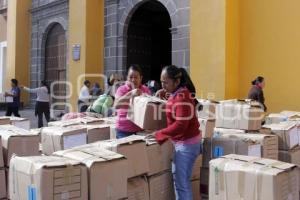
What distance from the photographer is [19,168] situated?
10.2 feet

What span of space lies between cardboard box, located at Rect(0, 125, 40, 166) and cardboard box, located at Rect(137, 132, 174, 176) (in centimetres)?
107

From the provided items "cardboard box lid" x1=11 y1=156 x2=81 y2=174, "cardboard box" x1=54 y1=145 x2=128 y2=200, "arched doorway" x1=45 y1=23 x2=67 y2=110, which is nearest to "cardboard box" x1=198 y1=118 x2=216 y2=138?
"cardboard box" x1=54 y1=145 x2=128 y2=200

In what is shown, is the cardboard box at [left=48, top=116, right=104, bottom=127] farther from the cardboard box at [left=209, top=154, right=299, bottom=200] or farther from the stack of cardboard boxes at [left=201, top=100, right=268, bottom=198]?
the cardboard box at [left=209, top=154, right=299, bottom=200]

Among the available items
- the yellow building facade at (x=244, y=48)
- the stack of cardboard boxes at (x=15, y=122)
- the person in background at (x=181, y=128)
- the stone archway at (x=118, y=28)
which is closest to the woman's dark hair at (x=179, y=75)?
the person in background at (x=181, y=128)

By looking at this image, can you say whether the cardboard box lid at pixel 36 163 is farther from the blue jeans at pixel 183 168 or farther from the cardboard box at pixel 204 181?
the cardboard box at pixel 204 181

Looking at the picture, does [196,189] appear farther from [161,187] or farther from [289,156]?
[289,156]

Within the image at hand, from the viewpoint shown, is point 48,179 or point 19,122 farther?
point 19,122

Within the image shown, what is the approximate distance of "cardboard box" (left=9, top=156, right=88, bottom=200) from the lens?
9.65ft

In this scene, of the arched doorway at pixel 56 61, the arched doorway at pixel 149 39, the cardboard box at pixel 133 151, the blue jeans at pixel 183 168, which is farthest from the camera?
the arched doorway at pixel 56 61

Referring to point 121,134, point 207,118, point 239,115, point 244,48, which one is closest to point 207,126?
point 207,118

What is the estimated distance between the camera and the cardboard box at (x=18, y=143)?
401cm

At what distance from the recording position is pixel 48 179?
2943 mm

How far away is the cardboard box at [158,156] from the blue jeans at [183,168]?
0.12 meters

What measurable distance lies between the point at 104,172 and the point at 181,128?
1169 mm
